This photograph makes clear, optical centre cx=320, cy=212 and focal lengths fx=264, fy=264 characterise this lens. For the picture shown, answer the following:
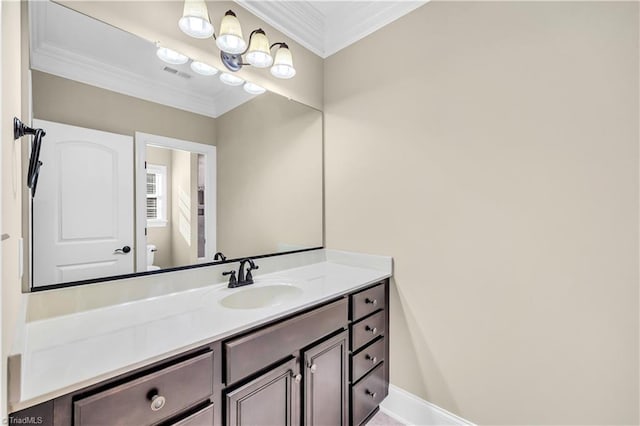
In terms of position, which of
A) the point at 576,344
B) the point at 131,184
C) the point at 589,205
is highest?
the point at 131,184

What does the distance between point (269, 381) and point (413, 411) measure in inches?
42.0

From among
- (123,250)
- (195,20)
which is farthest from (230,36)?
(123,250)

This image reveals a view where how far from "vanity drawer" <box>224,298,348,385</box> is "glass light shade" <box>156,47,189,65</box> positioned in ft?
4.46

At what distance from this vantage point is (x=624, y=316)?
1010 mm

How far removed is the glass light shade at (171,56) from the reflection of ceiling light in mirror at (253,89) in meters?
0.37

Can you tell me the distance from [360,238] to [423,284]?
52cm

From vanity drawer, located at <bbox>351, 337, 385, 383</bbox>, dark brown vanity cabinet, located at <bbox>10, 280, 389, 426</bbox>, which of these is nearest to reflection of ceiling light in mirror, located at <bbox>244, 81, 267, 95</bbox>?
dark brown vanity cabinet, located at <bbox>10, 280, 389, 426</bbox>

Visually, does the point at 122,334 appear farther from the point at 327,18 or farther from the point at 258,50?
the point at 327,18

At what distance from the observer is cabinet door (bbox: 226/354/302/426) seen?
36.9 inches

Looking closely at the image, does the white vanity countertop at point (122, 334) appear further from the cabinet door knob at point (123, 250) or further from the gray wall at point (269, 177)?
the gray wall at point (269, 177)

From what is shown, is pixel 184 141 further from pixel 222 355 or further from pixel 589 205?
pixel 589 205

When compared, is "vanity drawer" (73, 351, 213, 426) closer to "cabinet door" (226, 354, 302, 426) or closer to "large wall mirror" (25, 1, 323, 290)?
"cabinet door" (226, 354, 302, 426)

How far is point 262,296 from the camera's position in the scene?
1.51 metres

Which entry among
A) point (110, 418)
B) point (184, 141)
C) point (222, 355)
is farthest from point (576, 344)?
point (184, 141)
